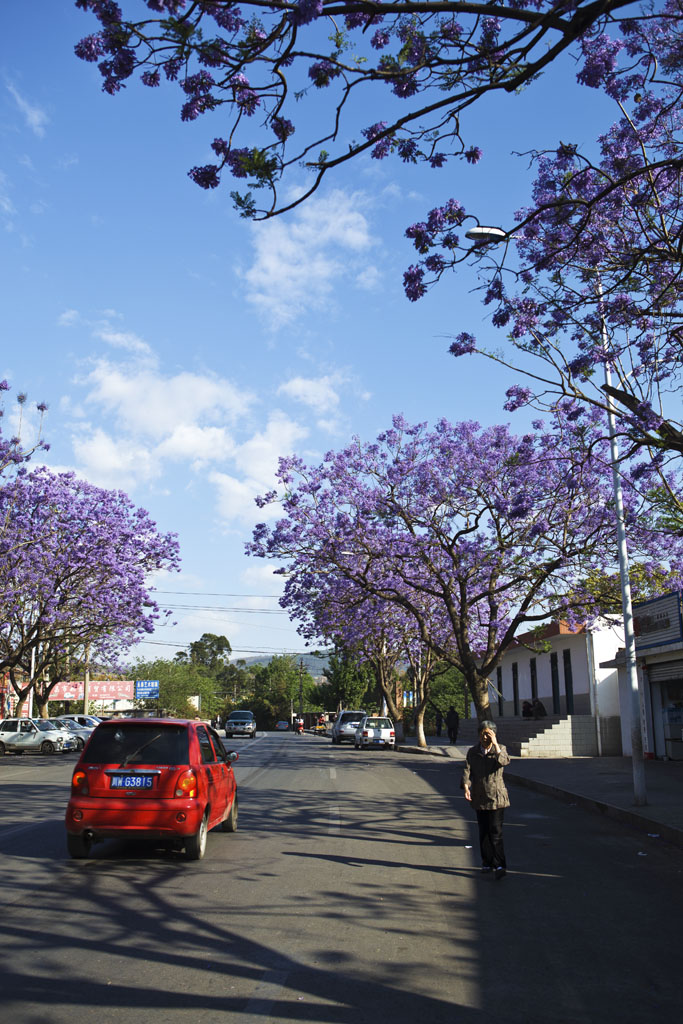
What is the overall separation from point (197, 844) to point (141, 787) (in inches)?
38.8

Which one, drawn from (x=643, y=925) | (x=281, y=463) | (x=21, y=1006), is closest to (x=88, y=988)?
(x=21, y=1006)

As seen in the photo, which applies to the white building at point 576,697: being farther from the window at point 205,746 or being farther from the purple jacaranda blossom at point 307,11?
the purple jacaranda blossom at point 307,11

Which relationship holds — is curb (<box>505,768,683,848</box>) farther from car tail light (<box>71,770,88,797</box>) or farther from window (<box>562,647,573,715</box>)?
window (<box>562,647,573,715</box>)

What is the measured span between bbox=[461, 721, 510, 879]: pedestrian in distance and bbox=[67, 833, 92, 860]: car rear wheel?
4.23m

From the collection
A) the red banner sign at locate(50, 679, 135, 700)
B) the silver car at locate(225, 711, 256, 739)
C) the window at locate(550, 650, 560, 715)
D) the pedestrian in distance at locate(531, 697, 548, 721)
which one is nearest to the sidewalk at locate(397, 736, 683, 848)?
the pedestrian in distance at locate(531, 697, 548, 721)

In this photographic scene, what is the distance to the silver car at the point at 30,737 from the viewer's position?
119 ft

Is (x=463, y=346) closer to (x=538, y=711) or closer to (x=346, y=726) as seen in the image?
(x=538, y=711)

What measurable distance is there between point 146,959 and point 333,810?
9288 millimetres

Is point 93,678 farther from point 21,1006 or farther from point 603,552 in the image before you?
point 21,1006

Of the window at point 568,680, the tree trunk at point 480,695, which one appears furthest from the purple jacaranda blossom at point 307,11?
the window at point 568,680

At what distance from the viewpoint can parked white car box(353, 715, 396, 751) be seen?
128ft

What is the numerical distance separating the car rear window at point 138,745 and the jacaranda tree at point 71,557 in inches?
720

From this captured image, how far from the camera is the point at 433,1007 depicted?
192 inches

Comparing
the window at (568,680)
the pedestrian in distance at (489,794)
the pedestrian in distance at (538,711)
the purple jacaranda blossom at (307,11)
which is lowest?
the pedestrian in distance at (489,794)
